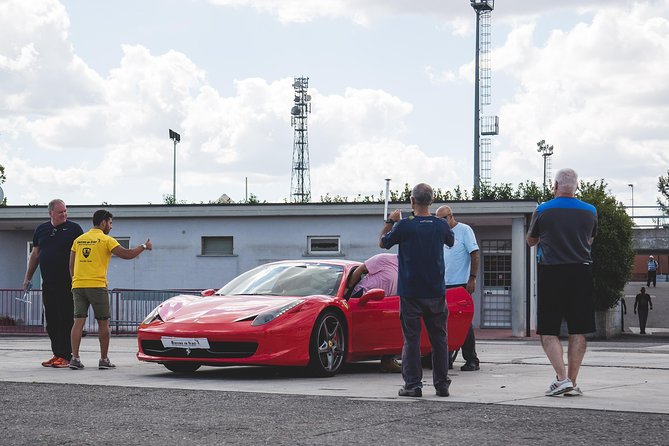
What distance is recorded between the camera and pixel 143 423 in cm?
719

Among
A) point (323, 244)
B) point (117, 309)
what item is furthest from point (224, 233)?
point (117, 309)

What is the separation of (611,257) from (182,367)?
22429 millimetres

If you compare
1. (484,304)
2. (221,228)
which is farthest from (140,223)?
(484,304)

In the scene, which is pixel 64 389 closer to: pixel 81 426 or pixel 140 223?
pixel 81 426

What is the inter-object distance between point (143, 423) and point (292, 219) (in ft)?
77.9

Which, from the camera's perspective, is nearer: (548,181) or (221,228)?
(221,228)

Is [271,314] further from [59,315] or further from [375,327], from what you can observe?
[59,315]

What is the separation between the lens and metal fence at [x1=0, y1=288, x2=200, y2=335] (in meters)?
25.9

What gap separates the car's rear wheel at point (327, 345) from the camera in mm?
10906

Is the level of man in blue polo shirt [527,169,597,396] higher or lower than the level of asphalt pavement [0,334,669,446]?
higher

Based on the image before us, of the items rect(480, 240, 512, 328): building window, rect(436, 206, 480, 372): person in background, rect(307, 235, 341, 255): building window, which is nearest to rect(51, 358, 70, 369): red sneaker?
rect(436, 206, 480, 372): person in background

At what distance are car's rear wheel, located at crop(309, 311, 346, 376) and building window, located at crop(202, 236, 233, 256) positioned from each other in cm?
2015

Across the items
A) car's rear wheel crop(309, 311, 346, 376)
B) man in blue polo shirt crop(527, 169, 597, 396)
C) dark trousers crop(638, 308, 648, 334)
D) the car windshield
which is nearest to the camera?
man in blue polo shirt crop(527, 169, 597, 396)

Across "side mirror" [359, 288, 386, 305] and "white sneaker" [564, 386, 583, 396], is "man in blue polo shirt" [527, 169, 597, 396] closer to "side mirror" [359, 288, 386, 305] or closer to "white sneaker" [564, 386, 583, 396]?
"white sneaker" [564, 386, 583, 396]
